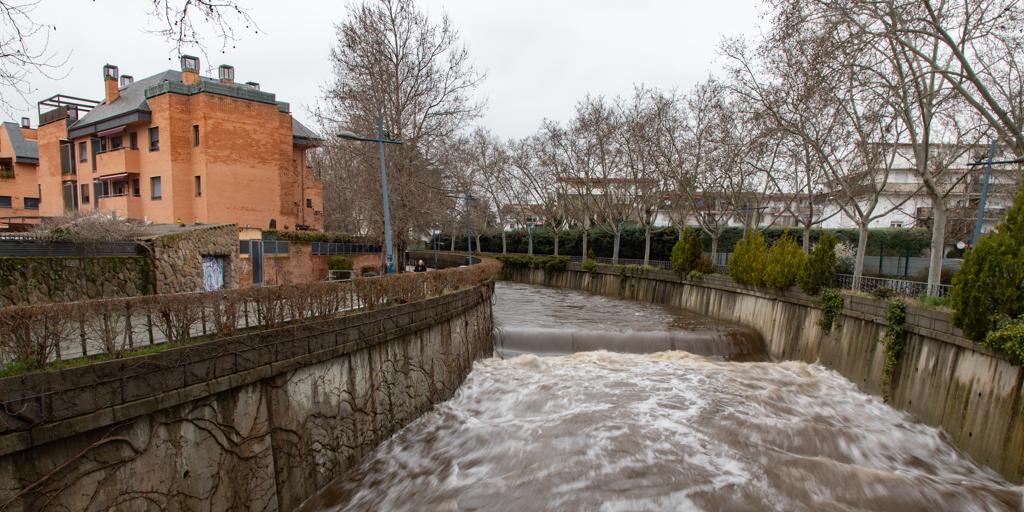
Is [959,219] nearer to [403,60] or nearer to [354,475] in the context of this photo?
[403,60]

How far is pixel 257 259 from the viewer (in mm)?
24781

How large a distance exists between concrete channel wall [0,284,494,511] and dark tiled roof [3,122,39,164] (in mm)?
47335

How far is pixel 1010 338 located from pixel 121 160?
3685 centimetres

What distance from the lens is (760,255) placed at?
70.0 ft

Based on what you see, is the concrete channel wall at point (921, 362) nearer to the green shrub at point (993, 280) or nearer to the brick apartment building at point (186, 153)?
the green shrub at point (993, 280)

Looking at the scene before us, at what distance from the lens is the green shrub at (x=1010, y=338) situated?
8969 mm

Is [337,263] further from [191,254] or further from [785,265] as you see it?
[785,265]

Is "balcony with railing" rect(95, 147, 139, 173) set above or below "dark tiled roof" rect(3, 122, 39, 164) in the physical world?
below

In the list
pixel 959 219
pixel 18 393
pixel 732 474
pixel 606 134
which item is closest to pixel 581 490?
pixel 732 474

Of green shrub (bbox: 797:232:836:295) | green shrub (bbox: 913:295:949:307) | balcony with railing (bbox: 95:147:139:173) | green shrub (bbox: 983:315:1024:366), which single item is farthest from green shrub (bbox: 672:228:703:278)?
balcony with railing (bbox: 95:147:139:173)

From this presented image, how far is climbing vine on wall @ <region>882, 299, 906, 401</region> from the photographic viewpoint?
12766 mm


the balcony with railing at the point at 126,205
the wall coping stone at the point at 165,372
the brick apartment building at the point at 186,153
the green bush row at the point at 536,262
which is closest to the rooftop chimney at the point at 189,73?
the brick apartment building at the point at 186,153

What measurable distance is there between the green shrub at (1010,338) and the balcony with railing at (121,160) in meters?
36.1

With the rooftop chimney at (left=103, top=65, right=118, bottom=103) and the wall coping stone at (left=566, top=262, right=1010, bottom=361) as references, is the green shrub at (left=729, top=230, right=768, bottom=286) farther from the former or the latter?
the rooftop chimney at (left=103, top=65, right=118, bottom=103)
